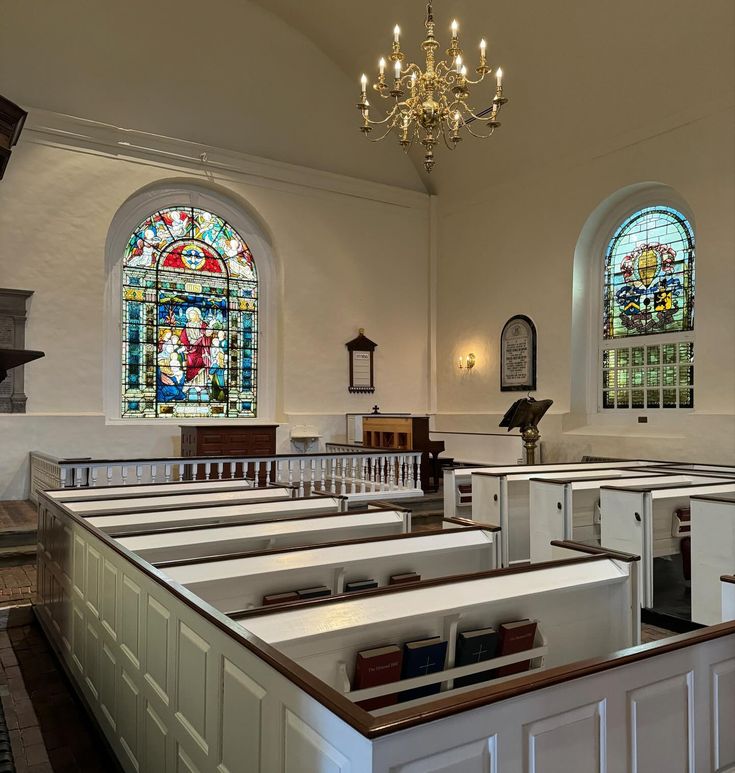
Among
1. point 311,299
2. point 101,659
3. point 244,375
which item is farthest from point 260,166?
point 101,659

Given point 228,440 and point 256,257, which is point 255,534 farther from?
point 256,257

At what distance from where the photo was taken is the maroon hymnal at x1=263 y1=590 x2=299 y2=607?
297 centimetres

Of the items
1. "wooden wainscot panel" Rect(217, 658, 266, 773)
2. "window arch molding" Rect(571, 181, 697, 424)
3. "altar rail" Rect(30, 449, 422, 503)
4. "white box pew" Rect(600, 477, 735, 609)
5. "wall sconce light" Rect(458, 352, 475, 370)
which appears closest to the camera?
"wooden wainscot panel" Rect(217, 658, 266, 773)

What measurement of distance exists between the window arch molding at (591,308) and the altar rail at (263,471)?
301 cm

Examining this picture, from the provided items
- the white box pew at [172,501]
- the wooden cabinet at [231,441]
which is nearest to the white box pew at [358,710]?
the white box pew at [172,501]

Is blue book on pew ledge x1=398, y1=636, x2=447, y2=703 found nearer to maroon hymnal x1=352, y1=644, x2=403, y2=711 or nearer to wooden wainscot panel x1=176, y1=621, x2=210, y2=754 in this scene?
maroon hymnal x1=352, y1=644, x2=403, y2=711

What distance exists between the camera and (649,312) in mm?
10156

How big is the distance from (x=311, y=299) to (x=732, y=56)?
6859mm

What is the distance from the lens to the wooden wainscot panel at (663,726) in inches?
78.6

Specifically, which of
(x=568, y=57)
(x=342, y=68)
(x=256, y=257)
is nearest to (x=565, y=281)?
(x=568, y=57)

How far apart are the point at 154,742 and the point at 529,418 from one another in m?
8.11

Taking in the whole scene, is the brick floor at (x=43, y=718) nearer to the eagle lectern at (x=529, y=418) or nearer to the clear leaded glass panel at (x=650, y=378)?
the eagle lectern at (x=529, y=418)

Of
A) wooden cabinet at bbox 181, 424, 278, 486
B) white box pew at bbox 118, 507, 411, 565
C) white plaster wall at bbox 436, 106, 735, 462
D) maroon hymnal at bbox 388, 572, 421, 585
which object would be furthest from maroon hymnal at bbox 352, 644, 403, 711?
white plaster wall at bbox 436, 106, 735, 462

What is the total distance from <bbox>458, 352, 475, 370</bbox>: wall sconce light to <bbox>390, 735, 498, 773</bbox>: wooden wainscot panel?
1106 cm
